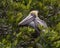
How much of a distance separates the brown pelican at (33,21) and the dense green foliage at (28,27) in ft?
0.20

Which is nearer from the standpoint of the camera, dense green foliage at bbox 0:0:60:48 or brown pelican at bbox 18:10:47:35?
dense green foliage at bbox 0:0:60:48

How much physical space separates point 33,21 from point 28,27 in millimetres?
343

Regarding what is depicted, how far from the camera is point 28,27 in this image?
12.2ft

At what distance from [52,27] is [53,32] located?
301 millimetres

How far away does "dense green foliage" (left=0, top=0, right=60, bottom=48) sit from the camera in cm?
346

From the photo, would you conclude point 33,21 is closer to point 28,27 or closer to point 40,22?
point 40,22

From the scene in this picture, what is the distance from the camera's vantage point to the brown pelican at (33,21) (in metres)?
3.83

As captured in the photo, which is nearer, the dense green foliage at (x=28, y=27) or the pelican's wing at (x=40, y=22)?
the dense green foliage at (x=28, y=27)

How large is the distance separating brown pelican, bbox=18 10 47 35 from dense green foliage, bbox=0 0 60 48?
60mm

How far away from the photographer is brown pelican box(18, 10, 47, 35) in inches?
151

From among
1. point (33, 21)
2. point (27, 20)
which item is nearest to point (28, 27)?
point (27, 20)

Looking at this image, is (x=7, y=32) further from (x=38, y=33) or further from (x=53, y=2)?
(x=53, y=2)

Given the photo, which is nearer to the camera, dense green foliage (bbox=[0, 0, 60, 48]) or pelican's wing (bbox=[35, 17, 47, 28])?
dense green foliage (bbox=[0, 0, 60, 48])

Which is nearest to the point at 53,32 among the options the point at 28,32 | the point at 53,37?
the point at 53,37
